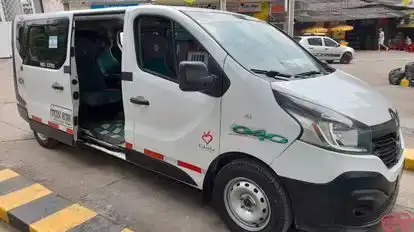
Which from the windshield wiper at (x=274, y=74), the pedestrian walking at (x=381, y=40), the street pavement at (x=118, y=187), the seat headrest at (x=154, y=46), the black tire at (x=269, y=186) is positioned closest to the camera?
the black tire at (x=269, y=186)

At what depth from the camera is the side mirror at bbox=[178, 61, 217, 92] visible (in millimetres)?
2598

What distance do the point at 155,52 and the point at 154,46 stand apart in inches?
3.0

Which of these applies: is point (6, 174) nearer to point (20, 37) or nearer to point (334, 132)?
point (20, 37)

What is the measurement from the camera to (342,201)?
2.38 m

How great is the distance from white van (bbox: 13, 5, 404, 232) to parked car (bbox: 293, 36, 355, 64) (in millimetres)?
16464

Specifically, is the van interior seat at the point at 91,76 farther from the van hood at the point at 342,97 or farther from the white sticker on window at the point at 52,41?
the van hood at the point at 342,97

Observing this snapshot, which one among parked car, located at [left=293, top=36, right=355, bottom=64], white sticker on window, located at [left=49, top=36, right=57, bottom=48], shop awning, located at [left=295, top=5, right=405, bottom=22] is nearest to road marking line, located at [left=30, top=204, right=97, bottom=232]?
white sticker on window, located at [left=49, top=36, right=57, bottom=48]

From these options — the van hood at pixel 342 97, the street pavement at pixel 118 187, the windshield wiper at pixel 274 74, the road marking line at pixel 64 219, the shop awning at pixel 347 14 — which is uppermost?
the shop awning at pixel 347 14

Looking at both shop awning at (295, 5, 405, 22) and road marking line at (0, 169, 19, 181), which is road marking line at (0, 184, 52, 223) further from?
shop awning at (295, 5, 405, 22)

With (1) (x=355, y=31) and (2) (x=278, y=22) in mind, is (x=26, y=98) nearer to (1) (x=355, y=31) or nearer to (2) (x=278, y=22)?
(2) (x=278, y=22)

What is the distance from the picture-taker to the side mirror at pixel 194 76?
8.52ft

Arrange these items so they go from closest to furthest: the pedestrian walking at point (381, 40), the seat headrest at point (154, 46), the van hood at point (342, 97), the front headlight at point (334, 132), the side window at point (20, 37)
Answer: the front headlight at point (334, 132) → the van hood at point (342, 97) → the seat headrest at point (154, 46) → the side window at point (20, 37) → the pedestrian walking at point (381, 40)

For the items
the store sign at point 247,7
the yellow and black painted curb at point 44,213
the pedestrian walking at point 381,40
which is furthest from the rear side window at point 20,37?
the pedestrian walking at point 381,40

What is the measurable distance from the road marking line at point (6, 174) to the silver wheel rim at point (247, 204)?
2.81 metres
